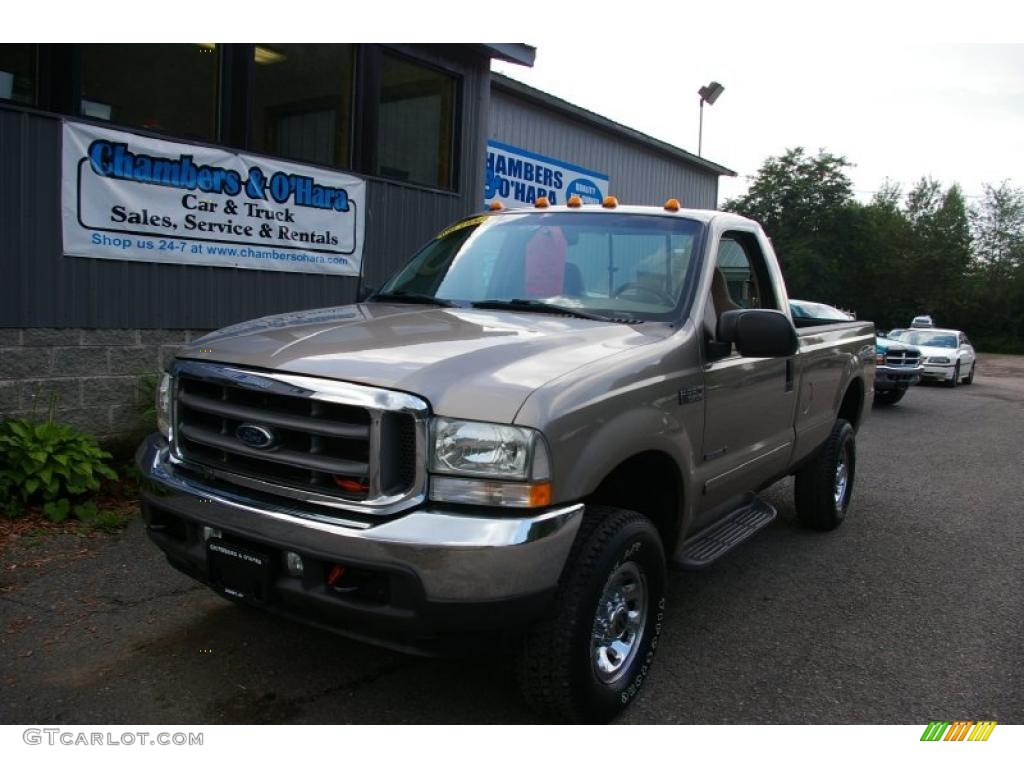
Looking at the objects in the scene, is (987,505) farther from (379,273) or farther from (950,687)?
(379,273)

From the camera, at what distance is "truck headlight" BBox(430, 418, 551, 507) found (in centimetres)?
261

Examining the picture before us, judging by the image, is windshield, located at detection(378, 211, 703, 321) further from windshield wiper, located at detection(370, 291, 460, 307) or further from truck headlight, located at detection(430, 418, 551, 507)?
truck headlight, located at detection(430, 418, 551, 507)

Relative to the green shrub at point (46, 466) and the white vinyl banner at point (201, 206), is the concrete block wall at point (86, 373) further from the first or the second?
the white vinyl banner at point (201, 206)

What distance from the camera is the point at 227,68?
276 inches

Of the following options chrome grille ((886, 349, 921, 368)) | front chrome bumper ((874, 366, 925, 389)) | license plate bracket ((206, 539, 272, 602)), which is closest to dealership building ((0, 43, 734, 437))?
license plate bracket ((206, 539, 272, 602))

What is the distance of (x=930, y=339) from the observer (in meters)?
21.2

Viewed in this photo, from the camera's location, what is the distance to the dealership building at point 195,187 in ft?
18.7

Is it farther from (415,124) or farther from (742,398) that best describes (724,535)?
(415,124)

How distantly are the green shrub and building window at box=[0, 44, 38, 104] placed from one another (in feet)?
7.06

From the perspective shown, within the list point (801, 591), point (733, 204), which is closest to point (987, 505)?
point (801, 591)

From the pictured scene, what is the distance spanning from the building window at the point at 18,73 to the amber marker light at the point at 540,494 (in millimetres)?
4900

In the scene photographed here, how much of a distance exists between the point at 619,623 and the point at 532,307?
4.68ft

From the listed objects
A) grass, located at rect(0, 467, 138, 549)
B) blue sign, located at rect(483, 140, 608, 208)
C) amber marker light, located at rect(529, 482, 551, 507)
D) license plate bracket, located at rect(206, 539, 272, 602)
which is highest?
blue sign, located at rect(483, 140, 608, 208)

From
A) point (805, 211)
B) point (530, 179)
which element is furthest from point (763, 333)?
point (805, 211)
